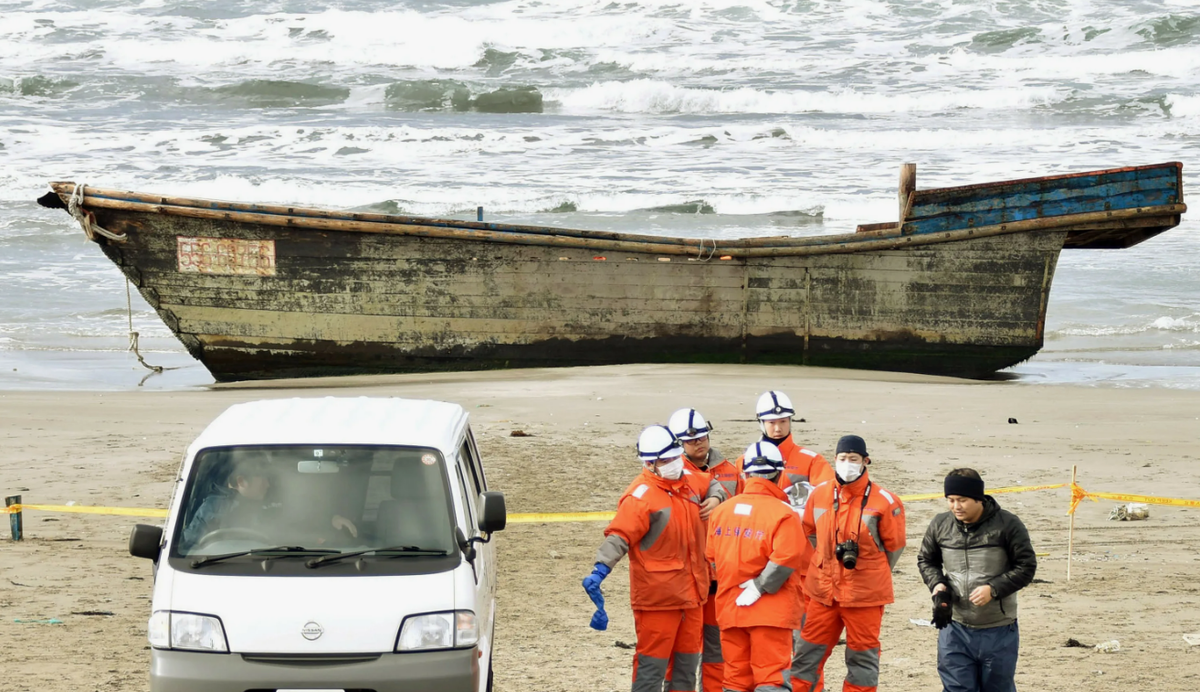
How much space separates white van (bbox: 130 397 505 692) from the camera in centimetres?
514

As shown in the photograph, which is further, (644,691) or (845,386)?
(845,386)

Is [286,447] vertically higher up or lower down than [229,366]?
higher up

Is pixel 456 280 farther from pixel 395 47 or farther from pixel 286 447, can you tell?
pixel 395 47

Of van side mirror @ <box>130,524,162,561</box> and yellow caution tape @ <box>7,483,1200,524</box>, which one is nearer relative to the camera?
van side mirror @ <box>130,524,162,561</box>

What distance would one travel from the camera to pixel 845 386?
15273 mm

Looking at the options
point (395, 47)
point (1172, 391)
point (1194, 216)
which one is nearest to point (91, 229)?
point (1172, 391)

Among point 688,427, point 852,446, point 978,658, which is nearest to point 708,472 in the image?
point 688,427

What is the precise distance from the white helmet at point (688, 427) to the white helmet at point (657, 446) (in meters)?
0.50

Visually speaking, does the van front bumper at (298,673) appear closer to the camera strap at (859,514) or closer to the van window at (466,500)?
the van window at (466,500)

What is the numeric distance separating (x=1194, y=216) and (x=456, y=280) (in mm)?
20633

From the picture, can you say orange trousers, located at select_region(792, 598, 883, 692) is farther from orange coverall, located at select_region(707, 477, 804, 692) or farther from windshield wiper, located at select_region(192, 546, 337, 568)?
windshield wiper, located at select_region(192, 546, 337, 568)

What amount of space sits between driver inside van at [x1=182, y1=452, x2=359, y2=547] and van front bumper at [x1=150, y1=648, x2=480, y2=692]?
59cm

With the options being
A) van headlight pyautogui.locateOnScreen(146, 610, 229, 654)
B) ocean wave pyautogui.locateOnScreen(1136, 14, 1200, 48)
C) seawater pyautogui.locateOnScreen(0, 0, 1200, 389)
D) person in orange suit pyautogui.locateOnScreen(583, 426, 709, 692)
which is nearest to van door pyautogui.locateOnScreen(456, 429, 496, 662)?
person in orange suit pyautogui.locateOnScreen(583, 426, 709, 692)

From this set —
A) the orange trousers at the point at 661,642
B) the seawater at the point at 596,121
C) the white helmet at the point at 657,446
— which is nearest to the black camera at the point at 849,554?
the orange trousers at the point at 661,642
